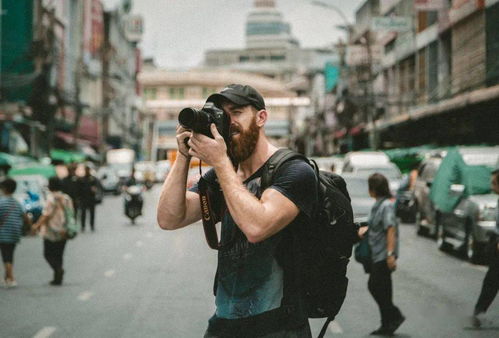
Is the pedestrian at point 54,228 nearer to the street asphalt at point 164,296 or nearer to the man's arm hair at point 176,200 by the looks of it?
the street asphalt at point 164,296

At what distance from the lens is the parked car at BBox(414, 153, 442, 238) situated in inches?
797

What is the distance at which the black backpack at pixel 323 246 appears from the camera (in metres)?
3.82

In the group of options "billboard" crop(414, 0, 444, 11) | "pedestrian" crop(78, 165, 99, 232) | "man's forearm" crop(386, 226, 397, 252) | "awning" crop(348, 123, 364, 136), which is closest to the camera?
"man's forearm" crop(386, 226, 397, 252)

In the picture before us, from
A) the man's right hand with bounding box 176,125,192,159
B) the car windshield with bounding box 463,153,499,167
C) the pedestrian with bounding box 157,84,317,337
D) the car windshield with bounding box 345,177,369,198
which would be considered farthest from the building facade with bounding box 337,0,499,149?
the man's right hand with bounding box 176,125,192,159

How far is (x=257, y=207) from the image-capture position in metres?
3.57

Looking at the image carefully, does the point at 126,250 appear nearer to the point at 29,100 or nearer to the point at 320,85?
the point at 29,100

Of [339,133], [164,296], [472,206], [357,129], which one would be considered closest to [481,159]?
[472,206]

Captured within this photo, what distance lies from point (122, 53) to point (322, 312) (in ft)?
333

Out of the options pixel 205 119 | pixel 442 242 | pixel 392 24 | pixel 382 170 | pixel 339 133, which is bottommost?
pixel 442 242

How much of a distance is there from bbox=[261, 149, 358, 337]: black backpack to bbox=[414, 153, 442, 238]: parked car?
52.9ft

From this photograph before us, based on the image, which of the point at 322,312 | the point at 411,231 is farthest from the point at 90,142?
the point at 322,312

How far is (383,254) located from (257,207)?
5.76 m

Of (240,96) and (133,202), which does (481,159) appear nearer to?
(133,202)

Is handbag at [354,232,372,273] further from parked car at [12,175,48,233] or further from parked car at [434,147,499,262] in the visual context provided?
parked car at [12,175,48,233]
